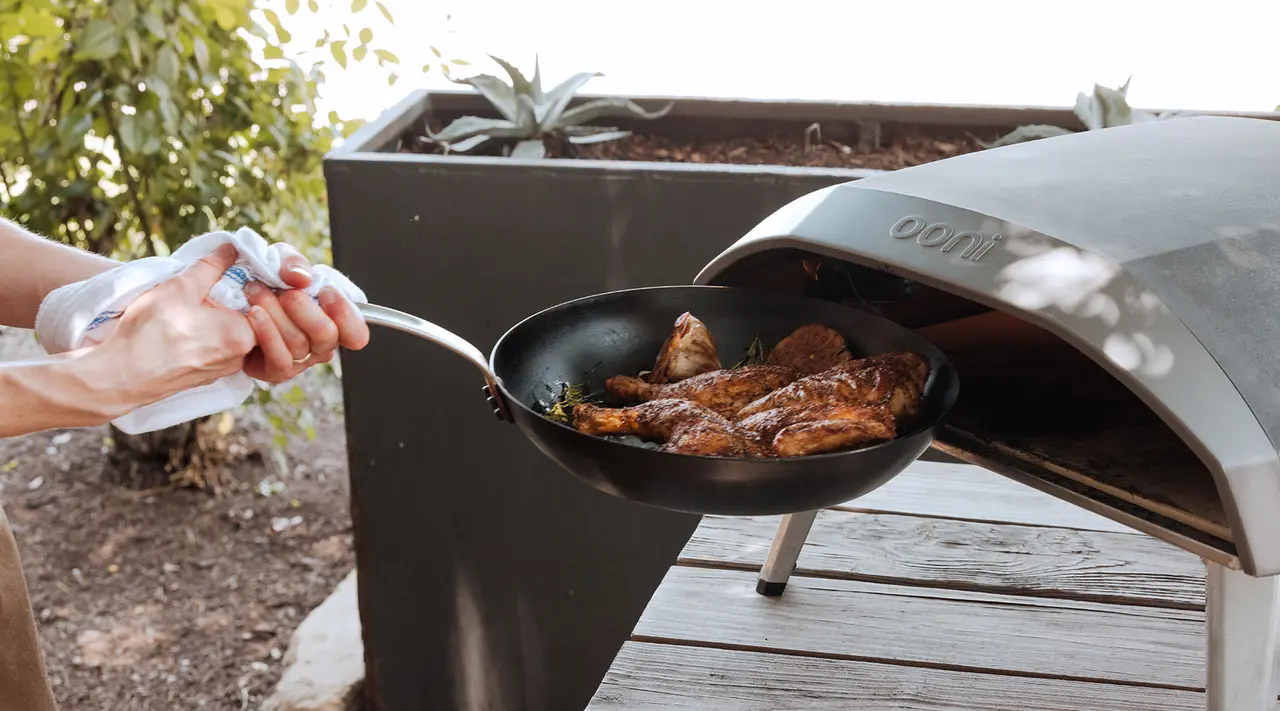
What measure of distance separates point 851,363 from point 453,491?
4.42 ft

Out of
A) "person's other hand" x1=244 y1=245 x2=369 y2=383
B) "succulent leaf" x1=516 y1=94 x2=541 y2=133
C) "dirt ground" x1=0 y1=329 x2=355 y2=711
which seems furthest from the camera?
"dirt ground" x1=0 y1=329 x2=355 y2=711

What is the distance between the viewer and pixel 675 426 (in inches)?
50.4

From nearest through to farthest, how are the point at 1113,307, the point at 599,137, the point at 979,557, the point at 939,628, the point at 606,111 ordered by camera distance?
the point at 1113,307, the point at 939,628, the point at 979,557, the point at 599,137, the point at 606,111

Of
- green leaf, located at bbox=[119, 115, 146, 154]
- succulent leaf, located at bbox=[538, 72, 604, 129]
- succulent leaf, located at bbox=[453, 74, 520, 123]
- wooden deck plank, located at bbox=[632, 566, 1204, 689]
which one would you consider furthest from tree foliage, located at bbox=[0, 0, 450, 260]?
wooden deck plank, located at bbox=[632, 566, 1204, 689]

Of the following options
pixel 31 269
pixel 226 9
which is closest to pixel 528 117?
pixel 226 9

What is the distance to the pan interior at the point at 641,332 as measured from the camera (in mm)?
1416

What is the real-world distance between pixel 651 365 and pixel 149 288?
590mm

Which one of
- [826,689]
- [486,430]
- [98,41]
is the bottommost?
[486,430]

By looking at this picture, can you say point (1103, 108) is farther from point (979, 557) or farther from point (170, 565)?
point (170, 565)

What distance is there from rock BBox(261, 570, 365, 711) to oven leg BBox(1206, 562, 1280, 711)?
6.65ft

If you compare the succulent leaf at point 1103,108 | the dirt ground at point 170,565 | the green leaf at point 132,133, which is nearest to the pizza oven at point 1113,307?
the succulent leaf at point 1103,108

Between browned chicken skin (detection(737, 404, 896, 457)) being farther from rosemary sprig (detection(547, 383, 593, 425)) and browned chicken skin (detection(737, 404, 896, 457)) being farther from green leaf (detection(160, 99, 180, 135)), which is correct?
green leaf (detection(160, 99, 180, 135))

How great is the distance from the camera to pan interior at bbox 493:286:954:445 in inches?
55.7

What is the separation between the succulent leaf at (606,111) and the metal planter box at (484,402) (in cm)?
8
